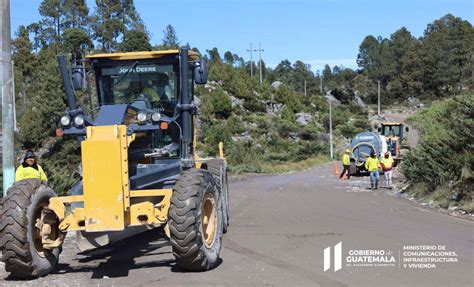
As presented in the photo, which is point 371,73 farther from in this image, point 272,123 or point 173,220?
point 173,220

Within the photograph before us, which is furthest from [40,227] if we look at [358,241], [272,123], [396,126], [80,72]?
[272,123]

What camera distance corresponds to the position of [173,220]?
7430 millimetres

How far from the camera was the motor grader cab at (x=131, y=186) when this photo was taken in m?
7.39

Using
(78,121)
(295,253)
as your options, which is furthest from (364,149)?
(78,121)

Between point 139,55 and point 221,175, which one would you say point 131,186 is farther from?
point 221,175

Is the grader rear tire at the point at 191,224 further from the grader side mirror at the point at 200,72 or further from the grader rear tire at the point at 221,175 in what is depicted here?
the grader rear tire at the point at 221,175

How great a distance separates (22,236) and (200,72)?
3878 mm

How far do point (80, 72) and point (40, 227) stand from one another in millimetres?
3052

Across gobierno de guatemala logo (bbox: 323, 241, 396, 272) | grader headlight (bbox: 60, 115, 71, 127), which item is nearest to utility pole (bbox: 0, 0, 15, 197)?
grader headlight (bbox: 60, 115, 71, 127)

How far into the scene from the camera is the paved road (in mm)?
7477

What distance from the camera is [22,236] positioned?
7535 mm

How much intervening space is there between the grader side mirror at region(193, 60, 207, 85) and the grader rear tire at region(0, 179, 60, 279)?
10.6 feet

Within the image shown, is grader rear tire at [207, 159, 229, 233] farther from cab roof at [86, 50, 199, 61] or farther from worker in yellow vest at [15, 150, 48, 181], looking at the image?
worker in yellow vest at [15, 150, 48, 181]

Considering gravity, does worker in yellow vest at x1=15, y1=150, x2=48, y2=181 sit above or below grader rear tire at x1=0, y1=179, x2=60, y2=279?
above
